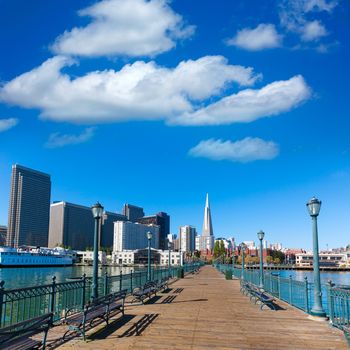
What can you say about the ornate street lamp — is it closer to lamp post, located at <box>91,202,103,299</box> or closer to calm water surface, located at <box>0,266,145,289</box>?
lamp post, located at <box>91,202,103,299</box>

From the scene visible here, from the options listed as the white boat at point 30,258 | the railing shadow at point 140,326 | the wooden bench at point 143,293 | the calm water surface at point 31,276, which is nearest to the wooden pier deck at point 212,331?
the railing shadow at point 140,326

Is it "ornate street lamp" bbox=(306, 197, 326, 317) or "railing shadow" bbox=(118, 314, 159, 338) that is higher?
"ornate street lamp" bbox=(306, 197, 326, 317)

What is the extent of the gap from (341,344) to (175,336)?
3.92 m

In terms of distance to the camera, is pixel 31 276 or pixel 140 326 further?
pixel 31 276

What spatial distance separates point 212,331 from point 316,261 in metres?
4.99

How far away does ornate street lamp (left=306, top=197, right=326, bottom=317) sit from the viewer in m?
13.2

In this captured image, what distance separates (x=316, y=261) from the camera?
1377cm

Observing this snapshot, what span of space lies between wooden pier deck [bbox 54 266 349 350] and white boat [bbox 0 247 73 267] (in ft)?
475

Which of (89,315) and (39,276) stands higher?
(89,315)

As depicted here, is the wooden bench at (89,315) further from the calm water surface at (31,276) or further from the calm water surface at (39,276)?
the calm water surface at (39,276)

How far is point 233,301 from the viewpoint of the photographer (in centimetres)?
1853

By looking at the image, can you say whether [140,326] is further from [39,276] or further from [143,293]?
[39,276]

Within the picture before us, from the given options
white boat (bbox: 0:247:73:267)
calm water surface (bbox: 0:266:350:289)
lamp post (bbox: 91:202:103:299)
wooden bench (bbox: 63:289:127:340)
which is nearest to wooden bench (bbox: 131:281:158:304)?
lamp post (bbox: 91:202:103:299)

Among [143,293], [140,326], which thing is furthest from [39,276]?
[140,326]
